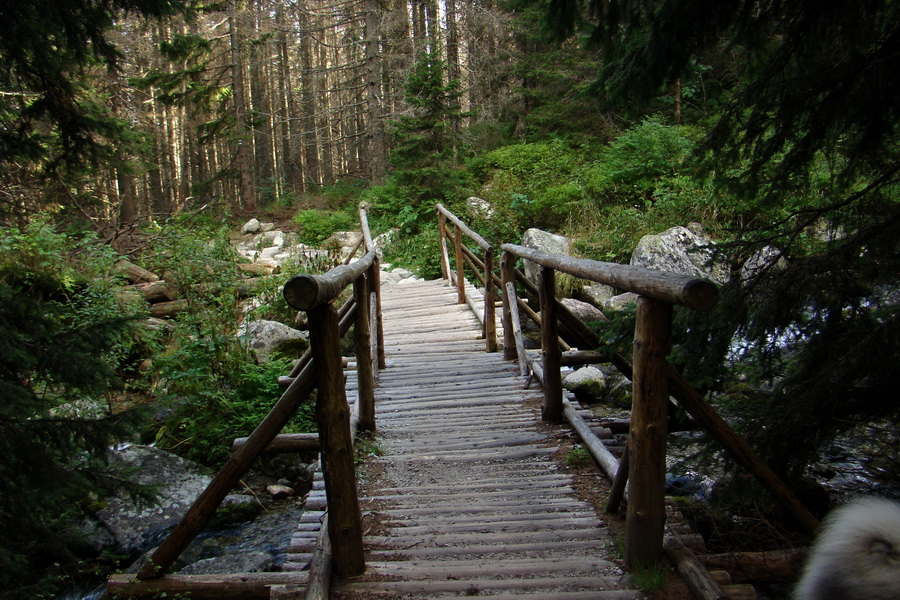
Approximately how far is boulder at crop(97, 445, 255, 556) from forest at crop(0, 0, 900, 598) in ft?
0.92

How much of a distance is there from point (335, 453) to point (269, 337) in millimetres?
6272

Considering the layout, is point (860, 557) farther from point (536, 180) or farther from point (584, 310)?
point (536, 180)

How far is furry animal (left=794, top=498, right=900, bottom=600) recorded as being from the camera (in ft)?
4.92

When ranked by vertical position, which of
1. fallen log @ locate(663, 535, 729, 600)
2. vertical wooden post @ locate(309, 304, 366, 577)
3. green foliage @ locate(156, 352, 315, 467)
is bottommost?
green foliage @ locate(156, 352, 315, 467)

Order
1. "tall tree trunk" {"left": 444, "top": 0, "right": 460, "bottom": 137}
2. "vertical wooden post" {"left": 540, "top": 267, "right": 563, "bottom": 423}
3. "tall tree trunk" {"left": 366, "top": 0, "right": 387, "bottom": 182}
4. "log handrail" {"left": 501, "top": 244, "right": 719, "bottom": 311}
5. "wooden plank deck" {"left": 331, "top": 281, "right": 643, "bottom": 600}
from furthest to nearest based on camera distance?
1. "tall tree trunk" {"left": 444, "top": 0, "right": 460, "bottom": 137}
2. "tall tree trunk" {"left": 366, "top": 0, "right": 387, "bottom": 182}
3. "vertical wooden post" {"left": 540, "top": 267, "right": 563, "bottom": 423}
4. "wooden plank deck" {"left": 331, "top": 281, "right": 643, "bottom": 600}
5. "log handrail" {"left": 501, "top": 244, "right": 719, "bottom": 311}

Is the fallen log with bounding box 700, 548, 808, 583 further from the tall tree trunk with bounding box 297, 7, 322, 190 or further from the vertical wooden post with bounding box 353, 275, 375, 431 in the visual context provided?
the tall tree trunk with bounding box 297, 7, 322, 190

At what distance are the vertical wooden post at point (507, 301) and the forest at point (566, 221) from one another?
1868mm

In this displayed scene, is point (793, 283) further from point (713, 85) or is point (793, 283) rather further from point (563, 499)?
point (713, 85)

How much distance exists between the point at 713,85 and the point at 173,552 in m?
18.1

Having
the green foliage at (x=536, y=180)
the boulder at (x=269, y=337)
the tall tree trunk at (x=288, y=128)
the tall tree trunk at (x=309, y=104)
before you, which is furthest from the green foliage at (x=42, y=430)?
the tall tree trunk at (x=288, y=128)

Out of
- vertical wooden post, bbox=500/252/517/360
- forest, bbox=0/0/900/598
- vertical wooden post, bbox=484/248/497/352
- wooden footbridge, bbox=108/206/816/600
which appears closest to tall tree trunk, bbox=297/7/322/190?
forest, bbox=0/0/900/598

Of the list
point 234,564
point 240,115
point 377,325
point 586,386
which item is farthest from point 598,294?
point 240,115

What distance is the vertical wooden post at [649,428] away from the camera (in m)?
2.38

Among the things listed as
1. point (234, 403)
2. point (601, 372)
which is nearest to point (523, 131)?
point (601, 372)
